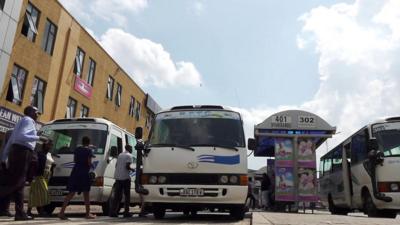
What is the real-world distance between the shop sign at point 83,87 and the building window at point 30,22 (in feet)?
19.0

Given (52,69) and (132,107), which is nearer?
(52,69)

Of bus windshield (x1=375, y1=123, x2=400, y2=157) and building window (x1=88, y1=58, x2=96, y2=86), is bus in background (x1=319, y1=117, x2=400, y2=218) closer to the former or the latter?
bus windshield (x1=375, y1=123, x2=400, y2=157)

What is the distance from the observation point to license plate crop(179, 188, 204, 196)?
881 centimetres

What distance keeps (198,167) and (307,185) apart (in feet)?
28.1

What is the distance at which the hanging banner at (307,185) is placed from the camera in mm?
16359

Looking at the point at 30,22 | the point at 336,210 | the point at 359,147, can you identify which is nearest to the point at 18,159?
the point at 359,147

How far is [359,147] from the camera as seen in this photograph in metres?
15.8

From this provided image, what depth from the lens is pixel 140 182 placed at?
9.44 meters

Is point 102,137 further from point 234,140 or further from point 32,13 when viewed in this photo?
point 32,13

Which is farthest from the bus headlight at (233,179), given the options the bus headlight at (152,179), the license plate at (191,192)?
the bus headlight at (152,179)

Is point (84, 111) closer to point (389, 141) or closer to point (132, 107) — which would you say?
point (132, 107)

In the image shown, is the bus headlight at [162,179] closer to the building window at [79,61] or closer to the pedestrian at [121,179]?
the pedestrian at [121,179]

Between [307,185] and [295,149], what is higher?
[295,149]

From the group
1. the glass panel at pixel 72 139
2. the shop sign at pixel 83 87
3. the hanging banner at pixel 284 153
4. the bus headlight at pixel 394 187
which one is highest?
the shop sign at pixel 83 87
